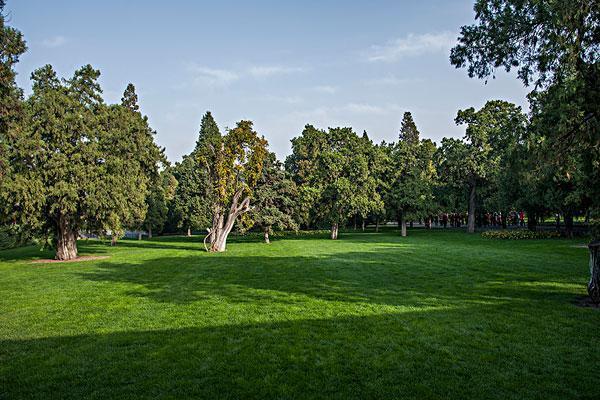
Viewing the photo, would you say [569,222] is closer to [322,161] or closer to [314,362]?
[322,161]

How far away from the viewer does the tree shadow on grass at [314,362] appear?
5.72 m

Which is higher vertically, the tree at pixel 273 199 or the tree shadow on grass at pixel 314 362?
A: the tree at pixel 273 199

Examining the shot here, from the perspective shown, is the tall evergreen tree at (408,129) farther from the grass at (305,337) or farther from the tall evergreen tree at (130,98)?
the grass at (305,337)

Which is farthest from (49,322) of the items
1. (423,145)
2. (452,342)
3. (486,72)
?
(423,145)

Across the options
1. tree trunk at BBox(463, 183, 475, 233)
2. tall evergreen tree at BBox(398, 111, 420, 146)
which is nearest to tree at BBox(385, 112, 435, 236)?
tree trunk at BBox(463, 183, 475, 233)

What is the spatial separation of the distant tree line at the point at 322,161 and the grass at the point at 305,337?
4.01 m

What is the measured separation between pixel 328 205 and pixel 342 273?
26605mm

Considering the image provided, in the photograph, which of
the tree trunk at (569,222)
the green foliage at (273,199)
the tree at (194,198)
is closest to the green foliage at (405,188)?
the green foliage at (273,199)

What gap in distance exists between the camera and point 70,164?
23.1m

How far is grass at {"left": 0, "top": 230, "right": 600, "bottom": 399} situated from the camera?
19.3 feet

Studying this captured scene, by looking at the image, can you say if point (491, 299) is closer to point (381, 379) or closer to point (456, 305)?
point (456, 305)

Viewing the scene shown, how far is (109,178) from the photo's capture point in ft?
79.9

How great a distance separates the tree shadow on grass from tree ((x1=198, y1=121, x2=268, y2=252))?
2030 centimetres

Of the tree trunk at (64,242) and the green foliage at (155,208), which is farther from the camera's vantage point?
the green foliage at (155,208)
